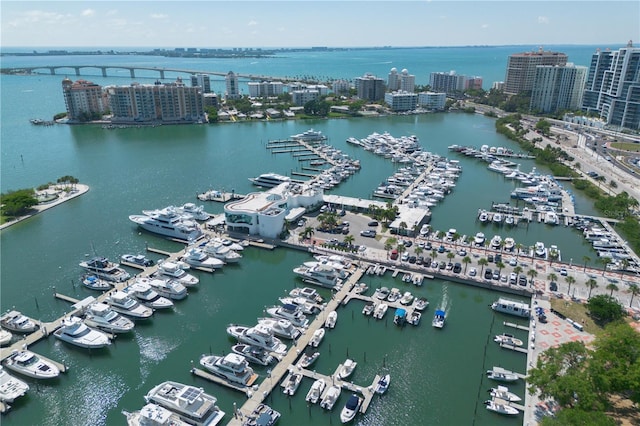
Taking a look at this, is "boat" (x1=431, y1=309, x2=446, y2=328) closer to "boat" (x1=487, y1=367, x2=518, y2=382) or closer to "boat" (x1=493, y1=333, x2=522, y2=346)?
"boat" (x1=493, y1=333, x2=522, y2=346)

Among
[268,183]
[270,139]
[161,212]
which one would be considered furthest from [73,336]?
[270,139]

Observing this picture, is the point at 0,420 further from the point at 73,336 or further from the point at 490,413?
the point at 490,413

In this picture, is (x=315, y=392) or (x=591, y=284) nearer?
(x=315, y=392)

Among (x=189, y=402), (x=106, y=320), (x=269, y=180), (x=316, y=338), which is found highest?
(x=269, y=180)

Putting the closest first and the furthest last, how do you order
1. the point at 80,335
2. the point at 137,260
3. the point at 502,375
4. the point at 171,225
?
the point at 502,375 < the point at 80,335 < the point at 137,260 < the point at 171,225

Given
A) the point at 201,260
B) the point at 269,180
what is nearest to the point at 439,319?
the point at 201,260

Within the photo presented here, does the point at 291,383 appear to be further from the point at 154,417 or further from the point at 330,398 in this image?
the point at 154,417

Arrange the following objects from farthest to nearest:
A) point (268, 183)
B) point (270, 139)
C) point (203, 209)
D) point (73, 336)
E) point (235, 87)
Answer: point (235, 87), point (270, 139), point (268, 183), point (203, 209), point (73, 336)
